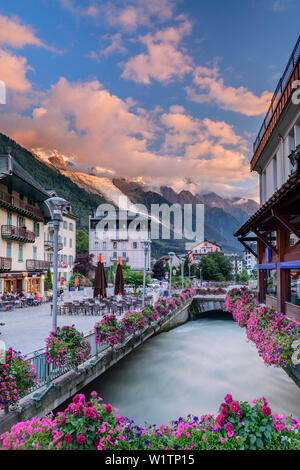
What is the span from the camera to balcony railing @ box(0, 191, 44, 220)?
88.4 ft

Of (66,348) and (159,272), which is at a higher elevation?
(66,348)

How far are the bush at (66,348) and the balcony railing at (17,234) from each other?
21.0 metres

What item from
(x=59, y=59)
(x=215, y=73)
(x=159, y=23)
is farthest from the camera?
(x=59, y=59)

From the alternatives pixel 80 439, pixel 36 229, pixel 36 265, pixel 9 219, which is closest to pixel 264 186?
pixel 80 439

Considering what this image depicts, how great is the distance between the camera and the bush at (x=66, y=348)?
27.0 ft

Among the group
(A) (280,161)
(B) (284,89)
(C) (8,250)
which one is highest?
(B) (284,89)

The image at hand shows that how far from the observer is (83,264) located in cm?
5931

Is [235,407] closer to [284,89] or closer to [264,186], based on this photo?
[284,89]

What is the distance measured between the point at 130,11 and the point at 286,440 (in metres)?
36.7

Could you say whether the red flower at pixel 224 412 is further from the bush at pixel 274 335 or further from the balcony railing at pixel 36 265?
the balcony railing at pixel 36 265

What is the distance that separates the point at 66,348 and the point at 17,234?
899 inches
